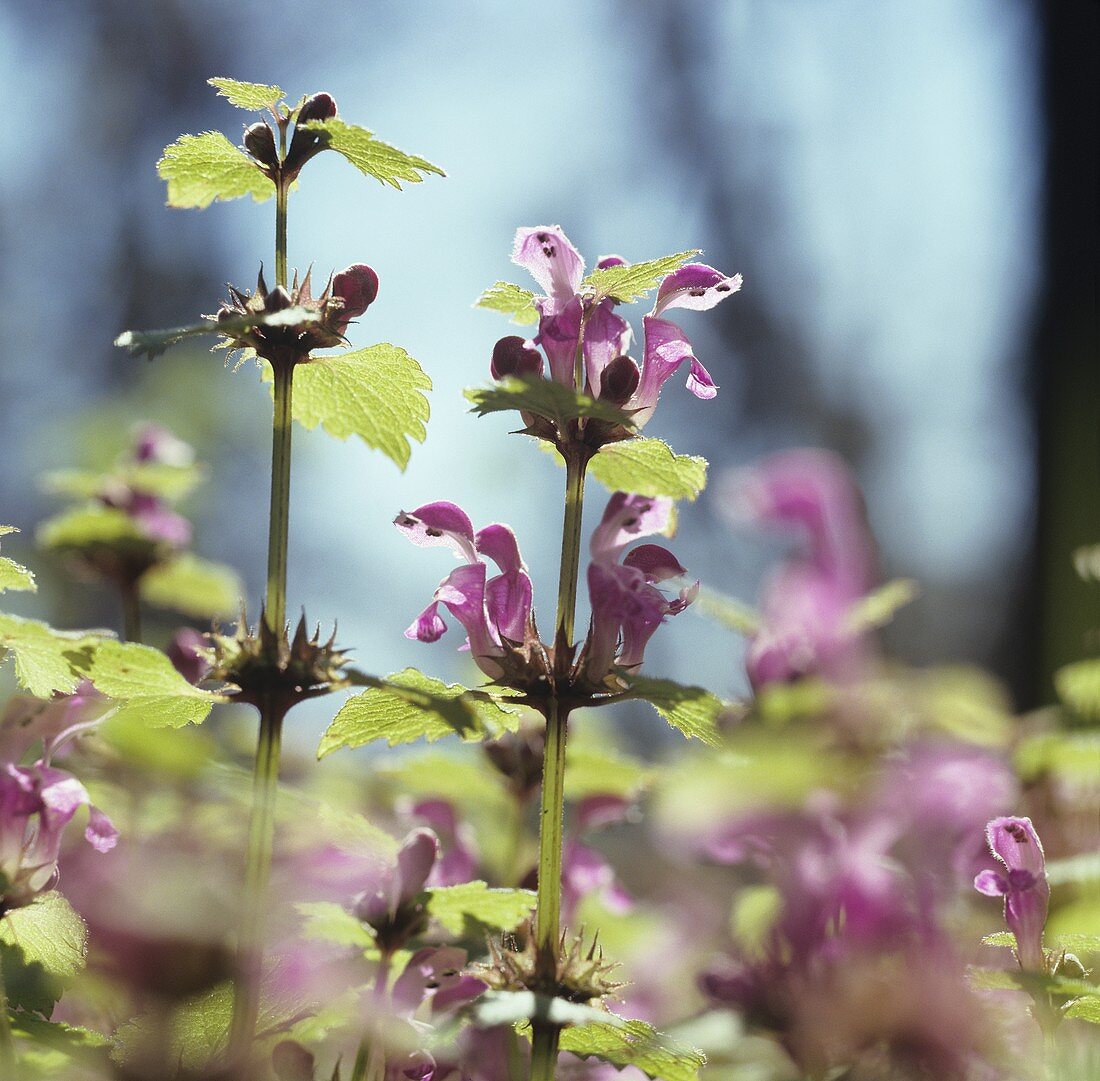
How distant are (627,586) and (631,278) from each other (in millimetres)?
195

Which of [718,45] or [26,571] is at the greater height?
[718,45]

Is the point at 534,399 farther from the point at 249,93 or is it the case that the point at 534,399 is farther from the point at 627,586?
the point at 249,93

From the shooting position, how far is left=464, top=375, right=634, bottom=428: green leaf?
0.63 metres

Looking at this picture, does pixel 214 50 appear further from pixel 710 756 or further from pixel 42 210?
pixel 710 756

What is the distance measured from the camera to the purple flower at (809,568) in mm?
1129

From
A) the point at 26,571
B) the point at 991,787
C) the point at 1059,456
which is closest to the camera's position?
the point at 26,571

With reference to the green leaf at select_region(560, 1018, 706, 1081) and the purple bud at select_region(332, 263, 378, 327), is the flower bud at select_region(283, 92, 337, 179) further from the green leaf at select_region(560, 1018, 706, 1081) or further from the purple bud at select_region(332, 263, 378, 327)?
the green leaf at select_region(560, 1018, 706, 1081)

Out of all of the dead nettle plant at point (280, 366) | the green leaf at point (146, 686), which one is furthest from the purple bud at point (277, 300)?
the green leaf at point (146, 686)

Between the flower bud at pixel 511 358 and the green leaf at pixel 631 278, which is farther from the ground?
the green leaf at pixel 631 278

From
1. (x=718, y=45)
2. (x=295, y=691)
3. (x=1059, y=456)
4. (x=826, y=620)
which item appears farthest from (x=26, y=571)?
(x=718, y=45)

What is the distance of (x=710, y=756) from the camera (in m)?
0.88

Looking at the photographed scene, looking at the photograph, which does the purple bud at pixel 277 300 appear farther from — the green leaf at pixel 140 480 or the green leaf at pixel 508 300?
the green leaf at pixel 140 480

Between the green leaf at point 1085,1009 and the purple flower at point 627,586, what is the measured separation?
34 cm

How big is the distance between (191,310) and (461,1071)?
6035 millimetres
